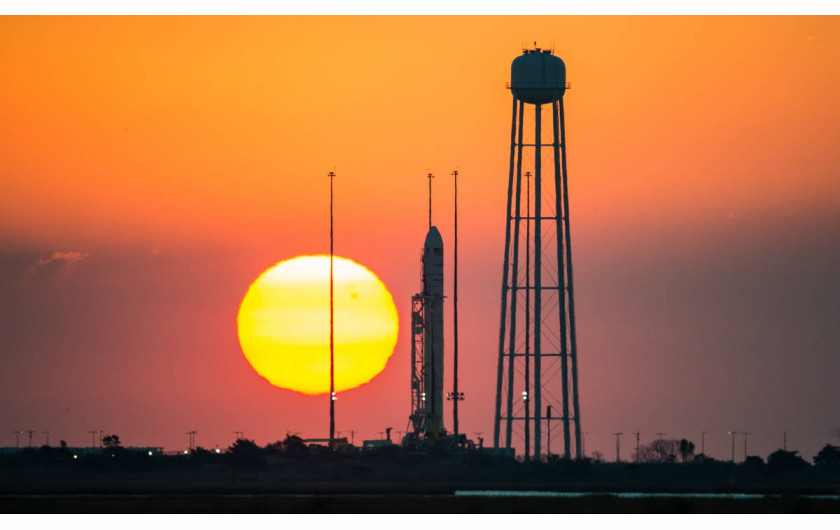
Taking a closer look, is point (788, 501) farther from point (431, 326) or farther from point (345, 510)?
point (431, 326)

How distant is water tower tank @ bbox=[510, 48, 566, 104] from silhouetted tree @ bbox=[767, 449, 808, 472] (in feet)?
103

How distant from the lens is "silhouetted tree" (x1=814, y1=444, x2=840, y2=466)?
513 feet

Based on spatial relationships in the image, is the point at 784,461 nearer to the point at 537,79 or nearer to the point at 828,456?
the point at 828,456

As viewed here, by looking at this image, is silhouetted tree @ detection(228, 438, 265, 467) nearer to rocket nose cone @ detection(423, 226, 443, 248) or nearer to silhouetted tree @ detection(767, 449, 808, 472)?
rocket nose cone @ detection(423, 226, 443, 248)

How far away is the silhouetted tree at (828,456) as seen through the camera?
156375mm

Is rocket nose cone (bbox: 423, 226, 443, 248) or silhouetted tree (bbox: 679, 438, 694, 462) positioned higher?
rocket nose cone (bbox: 423, 226, 443, 248)

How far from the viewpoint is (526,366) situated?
14462 cm

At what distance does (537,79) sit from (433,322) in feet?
87.8

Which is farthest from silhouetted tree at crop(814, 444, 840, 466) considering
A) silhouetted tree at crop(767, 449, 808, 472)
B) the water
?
the water

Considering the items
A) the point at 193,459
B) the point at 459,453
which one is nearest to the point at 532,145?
the point at 459,453

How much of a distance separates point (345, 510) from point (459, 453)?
2336 inches

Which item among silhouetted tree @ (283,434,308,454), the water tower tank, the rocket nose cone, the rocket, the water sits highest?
the water tower tank

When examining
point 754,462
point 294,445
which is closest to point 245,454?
point 294,445

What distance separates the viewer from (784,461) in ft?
497
